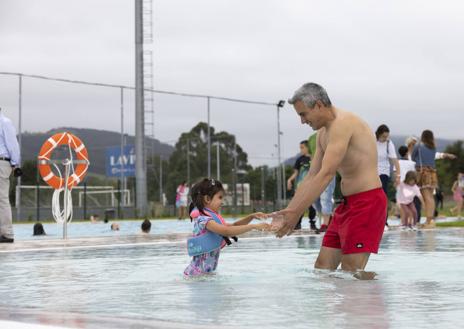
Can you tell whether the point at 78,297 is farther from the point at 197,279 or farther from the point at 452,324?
the point at 452,324

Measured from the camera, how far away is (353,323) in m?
4.10

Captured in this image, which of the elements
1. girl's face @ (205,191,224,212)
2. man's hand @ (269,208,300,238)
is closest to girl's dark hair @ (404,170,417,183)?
girl's face @ (205,191,224,212)

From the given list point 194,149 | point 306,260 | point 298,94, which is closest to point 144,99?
point 194,149

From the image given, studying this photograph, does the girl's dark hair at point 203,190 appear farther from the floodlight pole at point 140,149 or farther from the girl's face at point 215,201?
the floodlight pole at point 140,149

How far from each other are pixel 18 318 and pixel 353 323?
5.00ft

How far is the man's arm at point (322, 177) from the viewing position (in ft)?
19.9

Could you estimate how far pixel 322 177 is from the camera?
6.14m

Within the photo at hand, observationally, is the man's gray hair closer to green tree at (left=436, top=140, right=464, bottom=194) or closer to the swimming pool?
the swimming pool

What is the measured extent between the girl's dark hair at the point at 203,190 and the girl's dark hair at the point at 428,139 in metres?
8.76

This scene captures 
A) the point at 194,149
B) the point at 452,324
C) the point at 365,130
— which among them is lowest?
the point at 452,324

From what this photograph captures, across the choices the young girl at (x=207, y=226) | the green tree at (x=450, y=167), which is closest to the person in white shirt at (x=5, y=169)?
the young girl at (x=207, y=226)

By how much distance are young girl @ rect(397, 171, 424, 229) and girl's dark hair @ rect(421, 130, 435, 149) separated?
1.89 feet

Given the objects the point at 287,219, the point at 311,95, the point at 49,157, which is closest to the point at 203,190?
the point at 287,219

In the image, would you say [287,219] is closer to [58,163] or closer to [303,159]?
[303,159]
